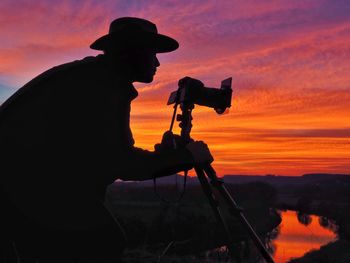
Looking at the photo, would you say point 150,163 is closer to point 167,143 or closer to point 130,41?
point 167,143

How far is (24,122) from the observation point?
2828mm

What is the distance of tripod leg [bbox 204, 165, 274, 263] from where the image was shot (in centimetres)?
361

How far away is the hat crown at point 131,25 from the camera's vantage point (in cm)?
313

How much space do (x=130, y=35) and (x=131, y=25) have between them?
0.07m

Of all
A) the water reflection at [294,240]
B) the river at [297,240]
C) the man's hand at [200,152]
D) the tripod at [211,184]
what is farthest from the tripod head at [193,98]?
the river at [297,240]

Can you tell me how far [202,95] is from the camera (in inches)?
155

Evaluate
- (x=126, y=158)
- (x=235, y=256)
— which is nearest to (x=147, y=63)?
(x=126, y=158)

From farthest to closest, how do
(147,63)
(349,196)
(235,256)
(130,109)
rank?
1. (349,196)
2. (235,256)
3. (147,63)
4. (130,109)

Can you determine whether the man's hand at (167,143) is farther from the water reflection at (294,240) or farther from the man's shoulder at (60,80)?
the water reflection at (294,240)

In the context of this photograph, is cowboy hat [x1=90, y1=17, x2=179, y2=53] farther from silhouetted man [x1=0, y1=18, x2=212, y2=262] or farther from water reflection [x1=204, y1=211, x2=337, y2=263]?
water reflection [x1=204, y1=211, x2=337, y2=263]

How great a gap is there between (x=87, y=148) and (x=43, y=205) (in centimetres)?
42

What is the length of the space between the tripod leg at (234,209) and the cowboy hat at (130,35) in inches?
46.1

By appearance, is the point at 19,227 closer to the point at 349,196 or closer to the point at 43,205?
the point at 43,205

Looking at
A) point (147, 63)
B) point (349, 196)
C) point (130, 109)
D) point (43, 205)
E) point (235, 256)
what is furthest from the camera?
point (349, 196)
